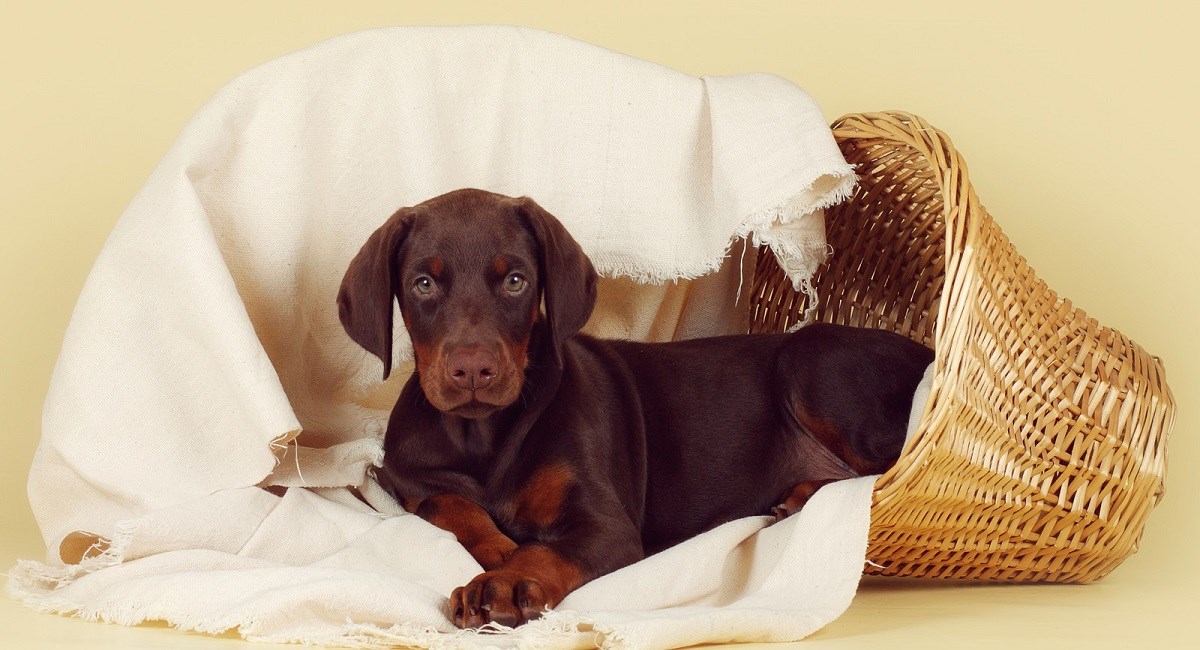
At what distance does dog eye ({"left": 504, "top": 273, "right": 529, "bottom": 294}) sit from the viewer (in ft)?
12.7

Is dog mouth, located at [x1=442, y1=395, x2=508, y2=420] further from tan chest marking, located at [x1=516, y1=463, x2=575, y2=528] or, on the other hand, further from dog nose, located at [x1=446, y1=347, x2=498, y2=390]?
tan chest marking, located at [x1=516, y1=463, x2=575, y2=528]

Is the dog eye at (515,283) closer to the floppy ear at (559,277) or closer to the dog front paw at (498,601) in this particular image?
the floppy ear at (559,277)

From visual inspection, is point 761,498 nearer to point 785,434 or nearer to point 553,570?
point 785,434

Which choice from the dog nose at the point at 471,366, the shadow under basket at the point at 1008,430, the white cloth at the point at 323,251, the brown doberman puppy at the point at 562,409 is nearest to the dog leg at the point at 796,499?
the brown doberman puppy at the point at 562,409

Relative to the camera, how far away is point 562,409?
4.09m

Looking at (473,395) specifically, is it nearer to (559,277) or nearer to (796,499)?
(559,277)

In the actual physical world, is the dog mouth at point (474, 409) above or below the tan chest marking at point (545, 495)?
above

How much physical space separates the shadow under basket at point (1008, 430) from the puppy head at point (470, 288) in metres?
1.04

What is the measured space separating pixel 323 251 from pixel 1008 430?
226 centimetres

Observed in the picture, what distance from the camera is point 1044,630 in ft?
11.6

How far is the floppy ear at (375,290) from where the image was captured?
3.91 metres

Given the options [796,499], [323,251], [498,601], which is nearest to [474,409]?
[498,601]

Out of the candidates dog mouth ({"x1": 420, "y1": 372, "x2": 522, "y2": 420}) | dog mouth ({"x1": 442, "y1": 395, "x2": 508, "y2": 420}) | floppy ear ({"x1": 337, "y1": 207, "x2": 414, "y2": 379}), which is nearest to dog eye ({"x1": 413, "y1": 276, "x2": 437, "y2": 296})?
floppy ear ({"x1": 337, "y1": 207, "x2": 414, "y2": 379})

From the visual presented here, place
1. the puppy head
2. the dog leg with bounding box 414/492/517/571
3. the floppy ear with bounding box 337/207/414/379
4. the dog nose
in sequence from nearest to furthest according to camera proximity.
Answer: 1. the dog nose
2. the puppy head
3. the dog leg with bounding box 414/492/517/571
4. the floppy ear with bounding box 337/207/414/379
